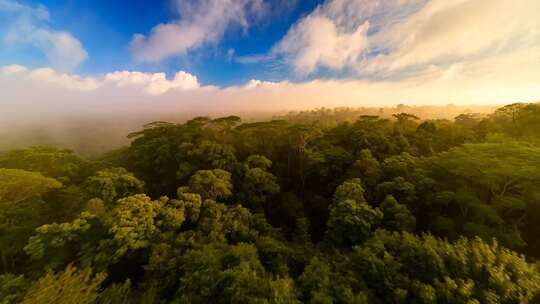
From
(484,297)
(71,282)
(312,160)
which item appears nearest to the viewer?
(484,297)

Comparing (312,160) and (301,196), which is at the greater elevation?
(312,160)

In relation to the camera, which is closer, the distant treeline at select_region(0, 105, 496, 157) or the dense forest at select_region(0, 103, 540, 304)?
the dense forest at select_region(0, 103, 540, 304)

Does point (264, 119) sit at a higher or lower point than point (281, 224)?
higher

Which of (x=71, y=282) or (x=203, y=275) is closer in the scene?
(x=71, y=282)

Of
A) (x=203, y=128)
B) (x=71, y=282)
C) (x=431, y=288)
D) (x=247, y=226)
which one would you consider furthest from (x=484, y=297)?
(x=203, y=128)

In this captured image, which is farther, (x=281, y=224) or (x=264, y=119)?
(x=264, y=119)

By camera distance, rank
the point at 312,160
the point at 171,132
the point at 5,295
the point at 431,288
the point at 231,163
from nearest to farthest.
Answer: the point at 431,288
the point at 5,295
the point at 231,163
the point at 312,160
the point at 171,132

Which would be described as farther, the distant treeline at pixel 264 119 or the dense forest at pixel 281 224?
the distant treeline at pixel 264 119

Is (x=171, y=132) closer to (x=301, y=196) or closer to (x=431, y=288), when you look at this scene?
(x=301, y=196)
